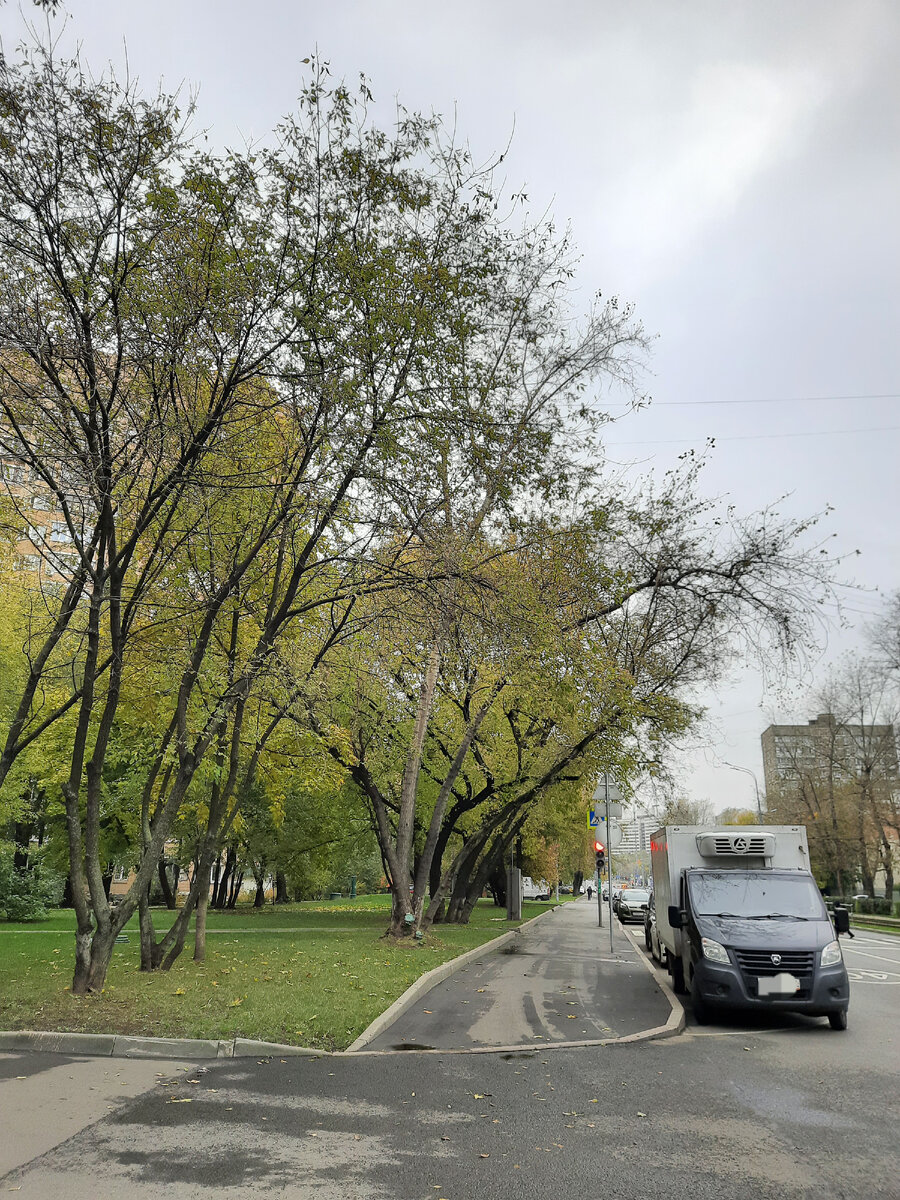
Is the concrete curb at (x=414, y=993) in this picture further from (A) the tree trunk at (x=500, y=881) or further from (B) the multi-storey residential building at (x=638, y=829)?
(A) the tree trunk at (x=500, y=881)

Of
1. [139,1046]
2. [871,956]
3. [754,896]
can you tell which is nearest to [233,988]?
[139,1046]

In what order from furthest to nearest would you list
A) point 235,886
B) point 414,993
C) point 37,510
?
point 235,886
point 414,993
point 37,510

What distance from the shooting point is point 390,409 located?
1014 cm

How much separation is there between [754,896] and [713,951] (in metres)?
1.52

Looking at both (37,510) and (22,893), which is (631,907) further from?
(37,510)

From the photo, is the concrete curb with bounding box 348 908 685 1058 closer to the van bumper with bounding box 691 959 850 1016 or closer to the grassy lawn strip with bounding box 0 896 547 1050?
the grassy lawn strip with bounding box 0 896 547 1050

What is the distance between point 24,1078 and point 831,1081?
6.65m

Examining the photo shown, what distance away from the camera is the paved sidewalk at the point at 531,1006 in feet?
29.2

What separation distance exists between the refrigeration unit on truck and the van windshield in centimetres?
1

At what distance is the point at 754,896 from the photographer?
1116cm

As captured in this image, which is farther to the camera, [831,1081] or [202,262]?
[202,262]

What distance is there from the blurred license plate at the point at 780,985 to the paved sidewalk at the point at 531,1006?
1.31 metres

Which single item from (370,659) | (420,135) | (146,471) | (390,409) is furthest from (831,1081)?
(370,659)

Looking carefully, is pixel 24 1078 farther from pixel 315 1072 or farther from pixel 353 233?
pixel 353 233
